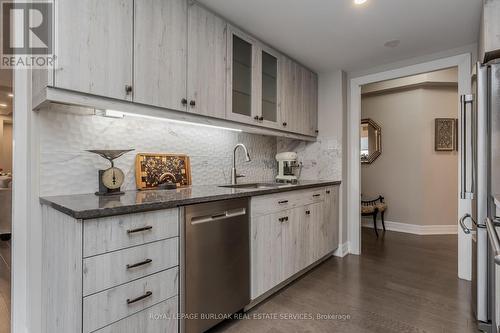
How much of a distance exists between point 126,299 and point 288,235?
1.44 metres

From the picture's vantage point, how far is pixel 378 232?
450cm

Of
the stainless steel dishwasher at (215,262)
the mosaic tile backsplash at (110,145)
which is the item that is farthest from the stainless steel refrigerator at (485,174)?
the mosaic tile backsplash at (110,145)

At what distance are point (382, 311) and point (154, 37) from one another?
2.51 metres

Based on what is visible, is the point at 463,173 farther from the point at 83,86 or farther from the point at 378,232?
the point at 378,232

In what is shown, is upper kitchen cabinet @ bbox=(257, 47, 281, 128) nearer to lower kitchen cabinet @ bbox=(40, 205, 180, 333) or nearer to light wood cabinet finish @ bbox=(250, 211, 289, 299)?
light wood cabinet finish @ bbox=(250, 211, 289, 299)

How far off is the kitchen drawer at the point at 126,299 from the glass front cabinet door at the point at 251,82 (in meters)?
1.33

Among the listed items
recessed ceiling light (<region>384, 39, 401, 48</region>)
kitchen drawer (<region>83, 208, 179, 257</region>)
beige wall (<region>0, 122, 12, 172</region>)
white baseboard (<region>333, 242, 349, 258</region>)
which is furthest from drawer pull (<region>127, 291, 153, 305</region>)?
beige wall (<region>0, 122, 12, 172</region>)

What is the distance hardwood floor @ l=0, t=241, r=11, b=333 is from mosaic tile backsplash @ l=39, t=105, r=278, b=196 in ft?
3.50

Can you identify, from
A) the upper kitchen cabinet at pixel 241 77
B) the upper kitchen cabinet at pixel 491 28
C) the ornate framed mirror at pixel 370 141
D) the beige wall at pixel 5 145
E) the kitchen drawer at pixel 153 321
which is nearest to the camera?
the kitchen drawer at pixel 153 321

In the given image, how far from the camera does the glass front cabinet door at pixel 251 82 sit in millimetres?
2287

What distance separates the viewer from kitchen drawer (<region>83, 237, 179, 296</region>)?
1.16 m

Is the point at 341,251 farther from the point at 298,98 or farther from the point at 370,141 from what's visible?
the point at 370,141

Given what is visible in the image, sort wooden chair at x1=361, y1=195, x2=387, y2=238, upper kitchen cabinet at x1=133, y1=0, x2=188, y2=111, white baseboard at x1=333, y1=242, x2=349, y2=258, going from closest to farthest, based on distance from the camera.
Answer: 1. upper kitchen cabinet at x1=133, y1=0, x2=188, y2=111
2. white baseboard at x1=333, y1=242, x2=349, y2=258
3. wooden chair at x1=361, y1=195, x2=387, y2=238

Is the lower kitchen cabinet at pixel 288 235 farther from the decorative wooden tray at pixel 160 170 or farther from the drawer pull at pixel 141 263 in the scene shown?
the drawer pull at pixel 141 263
